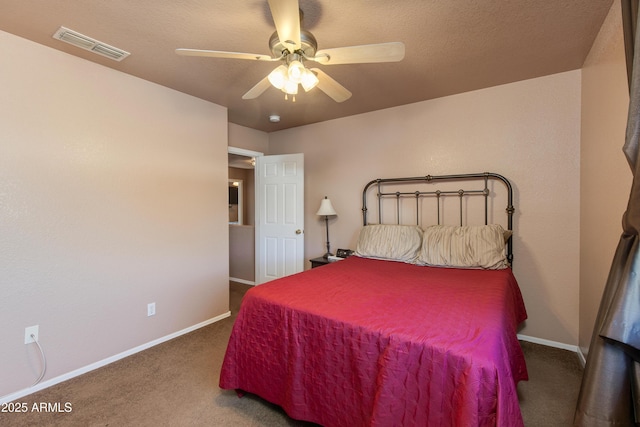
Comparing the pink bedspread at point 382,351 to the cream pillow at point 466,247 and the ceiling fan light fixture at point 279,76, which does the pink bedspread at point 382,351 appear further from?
the ceiling fan light fixture at point 279,76

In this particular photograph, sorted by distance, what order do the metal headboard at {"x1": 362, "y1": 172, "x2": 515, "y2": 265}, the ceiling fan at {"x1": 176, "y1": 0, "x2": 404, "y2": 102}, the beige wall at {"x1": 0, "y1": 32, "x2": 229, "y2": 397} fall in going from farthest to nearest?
the metal headboard at {"x1": 362, "y1": 172, "x2": 515, "y2": 265} < the beige wall at {"x1": 0, "y1": 32, "x2": 229, "y2": 397} < the ceiling fan at {"x1": 176, "y1": 0, "x2": 404, "y2": 102}

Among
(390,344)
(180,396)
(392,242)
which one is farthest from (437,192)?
(180,396)

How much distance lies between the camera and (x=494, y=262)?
2459mm

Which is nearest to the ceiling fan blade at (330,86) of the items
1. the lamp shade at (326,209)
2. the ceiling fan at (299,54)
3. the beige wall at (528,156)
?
the ceiling fan at (299,54)

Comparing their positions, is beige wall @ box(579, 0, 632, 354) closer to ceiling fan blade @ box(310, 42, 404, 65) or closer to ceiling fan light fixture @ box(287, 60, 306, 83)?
ceiling fan blade @ box(310, 42, 404, 65)

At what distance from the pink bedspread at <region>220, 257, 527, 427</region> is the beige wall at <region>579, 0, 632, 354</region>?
63 centimetres

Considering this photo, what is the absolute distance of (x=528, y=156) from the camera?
2.72 m

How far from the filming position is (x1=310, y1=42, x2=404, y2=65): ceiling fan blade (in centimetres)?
155

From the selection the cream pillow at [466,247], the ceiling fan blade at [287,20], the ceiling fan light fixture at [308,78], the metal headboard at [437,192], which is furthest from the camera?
the metal headboard at [437,192]

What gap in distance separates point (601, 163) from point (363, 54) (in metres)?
1.79

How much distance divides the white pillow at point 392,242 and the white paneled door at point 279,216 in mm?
1113

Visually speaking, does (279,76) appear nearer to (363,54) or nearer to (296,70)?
(296,70)

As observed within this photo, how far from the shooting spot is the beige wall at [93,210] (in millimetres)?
2029

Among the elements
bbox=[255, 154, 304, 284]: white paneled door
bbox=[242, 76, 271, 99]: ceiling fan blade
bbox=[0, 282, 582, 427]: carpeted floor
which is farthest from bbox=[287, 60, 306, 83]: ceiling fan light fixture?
bbox=[255, 154, 304, 284]: white paneled door
